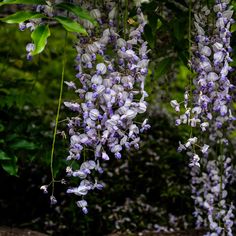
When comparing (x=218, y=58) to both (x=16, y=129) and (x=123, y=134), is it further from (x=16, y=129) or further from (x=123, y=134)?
(x=16, y=129)

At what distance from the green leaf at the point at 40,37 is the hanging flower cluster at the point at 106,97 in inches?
11.0

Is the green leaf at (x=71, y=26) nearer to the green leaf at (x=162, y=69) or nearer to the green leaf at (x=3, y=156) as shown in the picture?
the green leaf at (x=162, y=69)

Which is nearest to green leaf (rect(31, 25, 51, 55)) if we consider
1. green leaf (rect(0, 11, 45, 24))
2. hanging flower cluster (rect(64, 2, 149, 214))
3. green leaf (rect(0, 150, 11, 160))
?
green leaf (rect(0, 11, 45, 24))

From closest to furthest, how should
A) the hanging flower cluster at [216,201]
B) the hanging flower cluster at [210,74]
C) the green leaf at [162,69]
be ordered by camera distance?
the hanging flower cluster at [210,74], the green leaf at [162,69], the hanging flower cluster at [216,201]

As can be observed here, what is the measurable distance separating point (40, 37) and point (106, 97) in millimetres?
320

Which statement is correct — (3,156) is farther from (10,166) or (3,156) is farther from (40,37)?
(40,37)

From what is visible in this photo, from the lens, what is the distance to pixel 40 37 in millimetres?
1674

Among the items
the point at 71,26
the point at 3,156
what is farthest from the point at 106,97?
the point at 3,156

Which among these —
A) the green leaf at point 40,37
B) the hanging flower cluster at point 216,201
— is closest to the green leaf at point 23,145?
the hanging flower cluster at point 216,201

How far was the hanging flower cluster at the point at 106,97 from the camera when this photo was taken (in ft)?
6.13

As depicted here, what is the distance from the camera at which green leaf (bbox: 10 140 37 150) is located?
2666 millimetres

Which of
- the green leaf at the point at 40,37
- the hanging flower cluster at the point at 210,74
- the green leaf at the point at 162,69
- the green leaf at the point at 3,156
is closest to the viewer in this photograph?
the green leaf at the point at 40,37

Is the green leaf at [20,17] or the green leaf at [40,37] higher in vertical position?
the green leaf at [20,17]

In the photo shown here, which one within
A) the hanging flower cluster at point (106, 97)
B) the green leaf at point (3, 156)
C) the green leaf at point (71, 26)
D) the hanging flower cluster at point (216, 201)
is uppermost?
the green leaf at point (71, 26)
